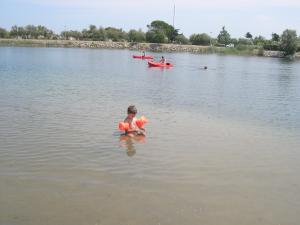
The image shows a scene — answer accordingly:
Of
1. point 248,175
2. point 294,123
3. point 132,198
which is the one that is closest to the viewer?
point 132,198

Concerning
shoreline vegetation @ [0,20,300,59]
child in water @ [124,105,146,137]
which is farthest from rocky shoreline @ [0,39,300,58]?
child in water @ [124,105,146,137]

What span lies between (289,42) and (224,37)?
43137 millimetres

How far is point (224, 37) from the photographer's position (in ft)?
488

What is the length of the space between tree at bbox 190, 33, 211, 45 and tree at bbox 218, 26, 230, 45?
10.9 meters

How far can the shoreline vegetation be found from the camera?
4503 inches

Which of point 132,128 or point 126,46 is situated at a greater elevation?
point 132,128

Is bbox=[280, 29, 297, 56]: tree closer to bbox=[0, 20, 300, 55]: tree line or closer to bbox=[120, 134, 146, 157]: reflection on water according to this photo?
bbox=[0, 20, 300, 55]: tree line

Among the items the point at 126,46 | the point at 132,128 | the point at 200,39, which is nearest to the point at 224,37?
the point at 200,39

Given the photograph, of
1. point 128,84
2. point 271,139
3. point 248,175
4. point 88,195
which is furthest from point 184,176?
point 128,84

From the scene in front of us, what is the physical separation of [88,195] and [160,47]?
117129mm

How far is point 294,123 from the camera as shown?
17328 mm

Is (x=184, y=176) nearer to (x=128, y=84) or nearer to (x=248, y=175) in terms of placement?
(x=248, y=175)

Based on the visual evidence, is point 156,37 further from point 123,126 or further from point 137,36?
point 123,126

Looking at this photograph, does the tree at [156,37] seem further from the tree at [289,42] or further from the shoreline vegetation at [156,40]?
the tree at [289,42]
